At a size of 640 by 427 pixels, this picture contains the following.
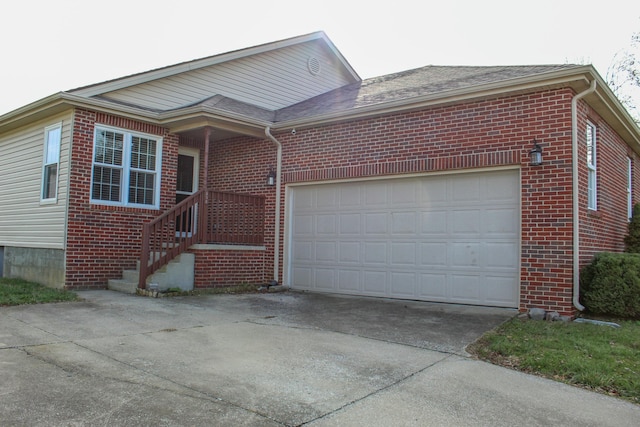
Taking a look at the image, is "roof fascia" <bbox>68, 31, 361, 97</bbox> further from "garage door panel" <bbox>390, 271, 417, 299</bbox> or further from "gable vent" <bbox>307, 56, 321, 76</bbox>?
"garage door panel" <bbox>390, 271, 417, 299</bbox>

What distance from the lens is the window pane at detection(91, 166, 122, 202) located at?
9562 mm

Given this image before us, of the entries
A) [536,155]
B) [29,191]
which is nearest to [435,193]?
[536,155]

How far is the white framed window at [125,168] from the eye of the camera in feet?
31.5

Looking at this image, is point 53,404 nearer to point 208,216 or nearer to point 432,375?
point 432,375

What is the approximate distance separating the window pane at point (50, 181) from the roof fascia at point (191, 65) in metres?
1.72

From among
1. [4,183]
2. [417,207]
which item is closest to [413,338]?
[417,207]

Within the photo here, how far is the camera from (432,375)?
4367mm

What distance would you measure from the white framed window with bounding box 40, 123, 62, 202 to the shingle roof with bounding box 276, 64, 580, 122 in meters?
4.60

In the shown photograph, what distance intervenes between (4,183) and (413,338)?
425 inches

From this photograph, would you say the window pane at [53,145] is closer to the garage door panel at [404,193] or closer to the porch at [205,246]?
the porch at [205,246]

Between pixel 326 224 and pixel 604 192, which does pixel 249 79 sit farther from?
pixel 604 192

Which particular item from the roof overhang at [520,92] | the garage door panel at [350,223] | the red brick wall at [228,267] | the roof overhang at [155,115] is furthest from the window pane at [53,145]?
the garage door panel at [350,223]

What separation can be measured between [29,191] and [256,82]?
19.5 feet

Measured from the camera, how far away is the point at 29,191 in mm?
10531
